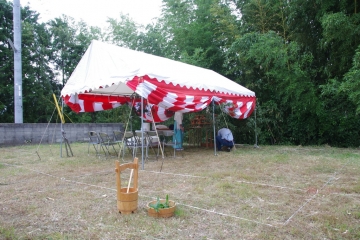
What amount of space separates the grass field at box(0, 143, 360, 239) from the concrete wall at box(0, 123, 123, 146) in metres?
4.21

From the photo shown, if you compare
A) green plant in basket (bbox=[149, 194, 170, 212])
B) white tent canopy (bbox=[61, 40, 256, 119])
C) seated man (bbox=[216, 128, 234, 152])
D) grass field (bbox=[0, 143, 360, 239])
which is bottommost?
grass field (bbox=[0, 143, 360, 239])

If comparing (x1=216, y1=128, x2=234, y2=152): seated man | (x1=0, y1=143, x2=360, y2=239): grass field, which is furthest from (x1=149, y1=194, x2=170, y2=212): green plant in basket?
(x1=216, y1=128, x2=234, y2=152): seated man

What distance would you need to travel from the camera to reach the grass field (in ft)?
6.94

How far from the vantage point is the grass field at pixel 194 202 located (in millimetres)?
2115

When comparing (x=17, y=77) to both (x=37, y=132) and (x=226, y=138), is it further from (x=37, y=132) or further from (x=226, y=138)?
(x=226, y=138)

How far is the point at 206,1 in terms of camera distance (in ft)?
35.6

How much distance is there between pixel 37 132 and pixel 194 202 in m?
7.81

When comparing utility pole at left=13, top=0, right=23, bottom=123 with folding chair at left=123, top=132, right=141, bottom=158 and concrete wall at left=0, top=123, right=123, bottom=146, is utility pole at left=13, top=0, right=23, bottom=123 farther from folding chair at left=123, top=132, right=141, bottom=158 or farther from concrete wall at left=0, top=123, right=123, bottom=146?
folding chair at left=123, top=132, right=141, bottom=158

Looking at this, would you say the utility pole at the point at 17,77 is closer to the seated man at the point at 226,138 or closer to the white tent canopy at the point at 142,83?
the white tent canopy at the point at 142,83

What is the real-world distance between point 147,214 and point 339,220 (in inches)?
62.4

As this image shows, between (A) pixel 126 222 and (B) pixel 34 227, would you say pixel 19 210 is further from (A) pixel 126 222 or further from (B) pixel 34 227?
(A) pixel 126 222

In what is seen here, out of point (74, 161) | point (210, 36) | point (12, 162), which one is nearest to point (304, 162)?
point (74, 161)

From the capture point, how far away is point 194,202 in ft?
9.12

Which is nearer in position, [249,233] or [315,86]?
[249,233]
